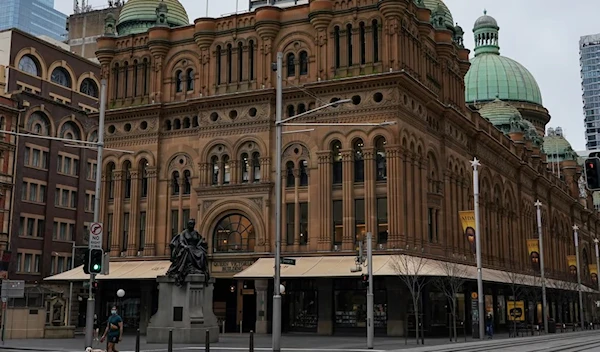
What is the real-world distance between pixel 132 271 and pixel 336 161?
1756 cm

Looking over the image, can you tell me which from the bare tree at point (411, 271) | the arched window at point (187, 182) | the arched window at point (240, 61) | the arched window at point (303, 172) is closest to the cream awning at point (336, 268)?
the bare tree at point (411, 271)

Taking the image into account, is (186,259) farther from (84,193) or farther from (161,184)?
(84,193)

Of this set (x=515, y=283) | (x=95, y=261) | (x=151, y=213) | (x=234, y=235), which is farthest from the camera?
(x=515, y=283)

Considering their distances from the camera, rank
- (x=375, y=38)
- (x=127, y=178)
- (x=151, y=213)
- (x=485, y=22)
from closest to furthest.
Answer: (x=375, y=38), (x=151, y=213), (x=127, y=178), (x=485, y=22)

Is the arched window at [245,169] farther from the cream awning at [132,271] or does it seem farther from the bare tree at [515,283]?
the bare tree at [515,283]

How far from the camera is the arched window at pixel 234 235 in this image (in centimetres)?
5559

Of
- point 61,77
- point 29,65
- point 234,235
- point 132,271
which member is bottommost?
point 132,271

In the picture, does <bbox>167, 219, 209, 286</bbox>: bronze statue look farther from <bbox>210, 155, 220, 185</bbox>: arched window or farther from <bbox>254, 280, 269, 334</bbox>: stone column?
<bbox>210, 155, 220, 185</bbox>: arched window

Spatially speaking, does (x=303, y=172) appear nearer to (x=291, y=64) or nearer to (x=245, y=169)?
(x=245, y=169)

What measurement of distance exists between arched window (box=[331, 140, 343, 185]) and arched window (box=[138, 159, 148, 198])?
1628 cm

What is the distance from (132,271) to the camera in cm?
5697

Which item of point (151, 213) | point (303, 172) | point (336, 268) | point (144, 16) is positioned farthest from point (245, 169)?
point (144, 16)

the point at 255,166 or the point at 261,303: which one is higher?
the point at 255,166

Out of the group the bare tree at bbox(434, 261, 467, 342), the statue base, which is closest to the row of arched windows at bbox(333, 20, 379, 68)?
the bare tree at bbox(434, 261, 467, 342)
